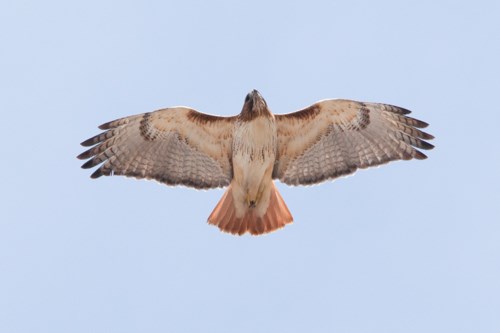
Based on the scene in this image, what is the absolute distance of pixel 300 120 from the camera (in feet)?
39.3

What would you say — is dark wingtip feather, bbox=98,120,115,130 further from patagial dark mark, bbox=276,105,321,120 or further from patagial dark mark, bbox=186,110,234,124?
patagial dark mark, bbox=276,105,321,120

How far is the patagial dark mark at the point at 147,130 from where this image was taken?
1218cm

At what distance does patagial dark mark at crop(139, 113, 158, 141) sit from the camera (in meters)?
12.2

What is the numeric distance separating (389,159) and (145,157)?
11.9ft

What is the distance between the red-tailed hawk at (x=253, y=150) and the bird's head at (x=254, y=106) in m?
0.22

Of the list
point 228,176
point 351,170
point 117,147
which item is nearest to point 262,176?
point 228,176

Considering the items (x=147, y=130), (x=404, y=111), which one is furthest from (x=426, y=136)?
(x=147, y=130)

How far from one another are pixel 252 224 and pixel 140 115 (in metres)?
2.31

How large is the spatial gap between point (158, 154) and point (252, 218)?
172 cm

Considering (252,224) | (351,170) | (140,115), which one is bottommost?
(252,224)

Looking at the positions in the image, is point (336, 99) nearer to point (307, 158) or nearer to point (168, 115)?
point (307, 158)

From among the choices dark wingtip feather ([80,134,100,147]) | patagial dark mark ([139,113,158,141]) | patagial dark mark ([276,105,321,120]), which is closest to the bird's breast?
patagial dark mark ([276,105,321,120])

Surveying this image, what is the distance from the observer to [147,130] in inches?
484

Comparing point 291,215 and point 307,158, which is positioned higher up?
point 307,158
